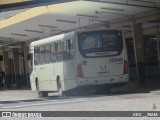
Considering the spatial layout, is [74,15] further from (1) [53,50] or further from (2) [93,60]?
(2) [93,60]

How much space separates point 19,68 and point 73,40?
1136 inches

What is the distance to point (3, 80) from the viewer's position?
5134 centimetres

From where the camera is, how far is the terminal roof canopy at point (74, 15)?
26.2 m

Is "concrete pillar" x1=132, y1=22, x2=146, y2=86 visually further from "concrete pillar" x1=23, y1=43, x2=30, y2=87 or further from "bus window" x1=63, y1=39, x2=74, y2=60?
"concrete pillar" x1=23, y1=43, x2=30, y2=87

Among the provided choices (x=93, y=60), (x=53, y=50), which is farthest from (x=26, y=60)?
(x=93, y=60)

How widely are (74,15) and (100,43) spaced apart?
694 centimetres

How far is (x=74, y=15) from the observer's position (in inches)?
1171

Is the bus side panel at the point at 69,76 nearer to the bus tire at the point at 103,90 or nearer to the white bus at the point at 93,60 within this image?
the white bus at the point at 93,60

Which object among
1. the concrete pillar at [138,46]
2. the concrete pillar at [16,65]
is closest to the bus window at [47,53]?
the concrete pillar at [138,46]

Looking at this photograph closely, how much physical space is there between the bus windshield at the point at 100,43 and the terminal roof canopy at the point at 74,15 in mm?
2397

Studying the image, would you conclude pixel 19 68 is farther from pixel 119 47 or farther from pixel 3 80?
pixel 119 47

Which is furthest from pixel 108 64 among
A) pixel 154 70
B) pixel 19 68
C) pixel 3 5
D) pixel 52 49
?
pixel 19 68

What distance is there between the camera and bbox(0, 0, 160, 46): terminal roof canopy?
2620 centimetres

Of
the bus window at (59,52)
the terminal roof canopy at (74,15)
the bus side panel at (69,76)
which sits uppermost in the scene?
the terminal roof canopy at (74,15)
